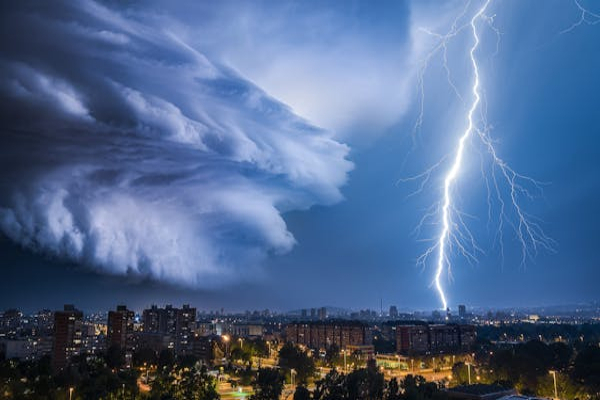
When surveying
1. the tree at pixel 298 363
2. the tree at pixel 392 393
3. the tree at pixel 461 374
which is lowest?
the tree at pixel 461 374

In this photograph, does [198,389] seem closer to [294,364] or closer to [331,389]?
[331,389]

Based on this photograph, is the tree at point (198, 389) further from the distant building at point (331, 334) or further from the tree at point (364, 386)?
the distant building at point (331, 334)

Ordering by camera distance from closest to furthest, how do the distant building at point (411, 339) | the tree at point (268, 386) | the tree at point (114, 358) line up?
1. the tree at point (268, 386)
2. the tree at point (114, 358)
3. the distant building at point (411, 339)

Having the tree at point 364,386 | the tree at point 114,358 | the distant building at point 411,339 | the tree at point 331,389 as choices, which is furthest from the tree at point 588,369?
the tree at point 114,358

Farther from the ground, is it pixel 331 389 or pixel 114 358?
pixel 331 389

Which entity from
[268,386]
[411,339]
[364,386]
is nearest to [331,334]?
[411,339]

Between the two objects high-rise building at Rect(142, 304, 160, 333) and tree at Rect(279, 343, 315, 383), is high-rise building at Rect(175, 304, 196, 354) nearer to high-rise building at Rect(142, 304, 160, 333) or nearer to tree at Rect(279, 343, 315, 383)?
high-rise building at Rect(142, 304, 160, 333)

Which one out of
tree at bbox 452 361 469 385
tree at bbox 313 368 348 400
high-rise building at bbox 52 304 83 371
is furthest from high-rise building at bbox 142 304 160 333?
tree at bbox 313 368 348 400

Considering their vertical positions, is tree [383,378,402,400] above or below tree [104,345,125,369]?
above

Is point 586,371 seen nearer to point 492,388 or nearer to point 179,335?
point 492,388
